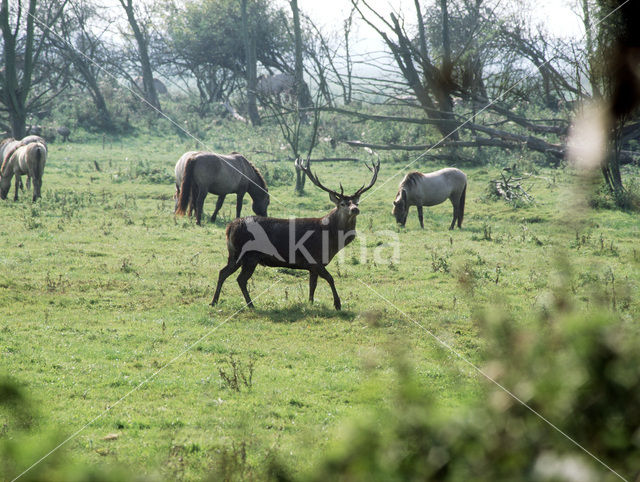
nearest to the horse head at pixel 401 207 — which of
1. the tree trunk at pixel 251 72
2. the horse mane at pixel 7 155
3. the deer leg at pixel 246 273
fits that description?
the deer leg at pixel 246 273

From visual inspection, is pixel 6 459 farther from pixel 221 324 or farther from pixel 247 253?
pixel 247 253

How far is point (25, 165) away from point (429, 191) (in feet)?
39.8

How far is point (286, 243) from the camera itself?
956cm

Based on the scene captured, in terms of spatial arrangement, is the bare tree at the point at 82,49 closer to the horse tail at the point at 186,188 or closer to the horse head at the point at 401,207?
the horse tail at the point at 186,188

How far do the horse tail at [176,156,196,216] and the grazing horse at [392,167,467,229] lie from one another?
552 centimetres

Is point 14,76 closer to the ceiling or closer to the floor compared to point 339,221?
closer to the ceiling

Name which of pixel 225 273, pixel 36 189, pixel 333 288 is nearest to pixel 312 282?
pixel 333 288

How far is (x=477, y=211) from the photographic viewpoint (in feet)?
61.4

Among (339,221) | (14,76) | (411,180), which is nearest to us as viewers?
(339,221)

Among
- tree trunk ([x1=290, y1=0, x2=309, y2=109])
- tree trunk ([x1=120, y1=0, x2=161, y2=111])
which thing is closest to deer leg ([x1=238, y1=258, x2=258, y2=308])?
tree trunk ([x1=290, y1=0, x2=309, y2=109])

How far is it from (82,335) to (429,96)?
14.9 m

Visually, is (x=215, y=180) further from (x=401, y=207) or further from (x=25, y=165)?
(x=25, y=165)

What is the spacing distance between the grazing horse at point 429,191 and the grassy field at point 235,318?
53cm

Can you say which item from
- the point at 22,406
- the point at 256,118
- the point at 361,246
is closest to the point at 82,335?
the point at 22,406
